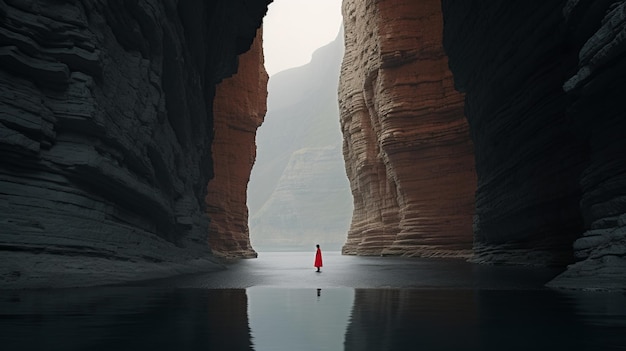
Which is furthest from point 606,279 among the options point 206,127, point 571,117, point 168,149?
point 206,127

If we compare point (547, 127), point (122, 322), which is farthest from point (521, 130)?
point (122, 322)

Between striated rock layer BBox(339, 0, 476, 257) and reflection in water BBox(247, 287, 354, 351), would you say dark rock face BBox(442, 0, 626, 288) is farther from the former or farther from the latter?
striated rock layer BBox(339, 0, 476, 257)

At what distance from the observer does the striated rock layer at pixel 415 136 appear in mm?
42500

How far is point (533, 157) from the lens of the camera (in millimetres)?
21859

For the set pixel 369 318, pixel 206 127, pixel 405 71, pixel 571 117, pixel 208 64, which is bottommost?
pixel 369 318

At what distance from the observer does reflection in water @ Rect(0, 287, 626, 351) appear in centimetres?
501

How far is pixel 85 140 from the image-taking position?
1513 centimetres

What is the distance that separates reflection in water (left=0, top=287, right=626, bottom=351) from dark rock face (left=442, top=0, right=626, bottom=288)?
4387 millimetres

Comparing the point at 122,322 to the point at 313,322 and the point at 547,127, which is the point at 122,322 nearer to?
the point at 313,322

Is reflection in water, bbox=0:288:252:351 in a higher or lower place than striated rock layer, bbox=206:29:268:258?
lower

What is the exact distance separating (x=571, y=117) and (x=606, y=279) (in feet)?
18.7

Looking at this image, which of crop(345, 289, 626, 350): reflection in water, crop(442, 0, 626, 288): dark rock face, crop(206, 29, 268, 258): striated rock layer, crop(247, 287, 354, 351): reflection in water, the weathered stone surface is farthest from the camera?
crop(206, 29, 268, 258): striated rock layer

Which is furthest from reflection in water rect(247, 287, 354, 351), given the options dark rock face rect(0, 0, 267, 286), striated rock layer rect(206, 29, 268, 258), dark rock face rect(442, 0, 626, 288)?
striated rock layer rect(206, 29, 268, 258)

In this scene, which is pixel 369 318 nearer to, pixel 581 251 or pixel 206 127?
pixel 581 251
